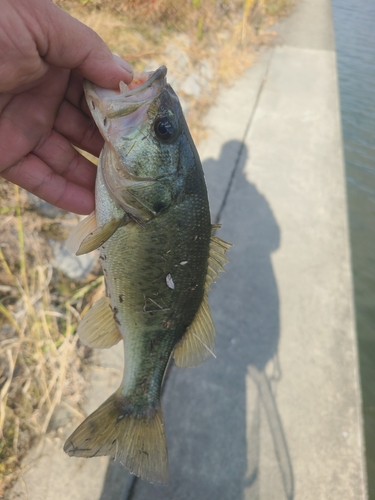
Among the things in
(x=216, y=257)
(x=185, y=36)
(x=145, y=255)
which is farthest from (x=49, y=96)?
(x=185, y=36)

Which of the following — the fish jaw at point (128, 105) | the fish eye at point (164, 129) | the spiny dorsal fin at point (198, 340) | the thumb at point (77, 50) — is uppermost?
the thumb at point (77, 50)

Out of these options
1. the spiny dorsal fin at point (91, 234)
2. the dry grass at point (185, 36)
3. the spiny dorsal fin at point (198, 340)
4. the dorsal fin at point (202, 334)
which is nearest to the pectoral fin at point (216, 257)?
the dorsal fin at point (202, 334)

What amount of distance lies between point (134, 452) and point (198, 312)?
2.15 feet

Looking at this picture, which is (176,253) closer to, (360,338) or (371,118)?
(360,338)

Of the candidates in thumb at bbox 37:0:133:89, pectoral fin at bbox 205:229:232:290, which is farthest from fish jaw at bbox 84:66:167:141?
pectoral fin at bbox 205:229:232:290

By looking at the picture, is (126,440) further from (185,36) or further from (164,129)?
(185,36)

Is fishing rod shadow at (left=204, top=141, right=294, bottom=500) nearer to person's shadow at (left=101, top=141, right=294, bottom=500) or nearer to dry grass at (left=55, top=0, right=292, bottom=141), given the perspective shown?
person's shadow at (left=101, top=141, right=294, bottom=500)

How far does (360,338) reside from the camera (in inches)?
141

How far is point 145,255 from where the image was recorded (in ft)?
4.81

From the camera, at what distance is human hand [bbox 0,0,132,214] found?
1.34 m

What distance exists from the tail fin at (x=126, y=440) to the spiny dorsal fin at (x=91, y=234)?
73cm

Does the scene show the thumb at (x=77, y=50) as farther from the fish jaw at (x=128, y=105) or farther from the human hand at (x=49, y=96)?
the fish jaw at (x=128, y=105)

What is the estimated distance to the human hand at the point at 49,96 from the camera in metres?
1.34

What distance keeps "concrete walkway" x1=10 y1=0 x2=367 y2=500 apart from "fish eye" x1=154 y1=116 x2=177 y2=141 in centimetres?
169
